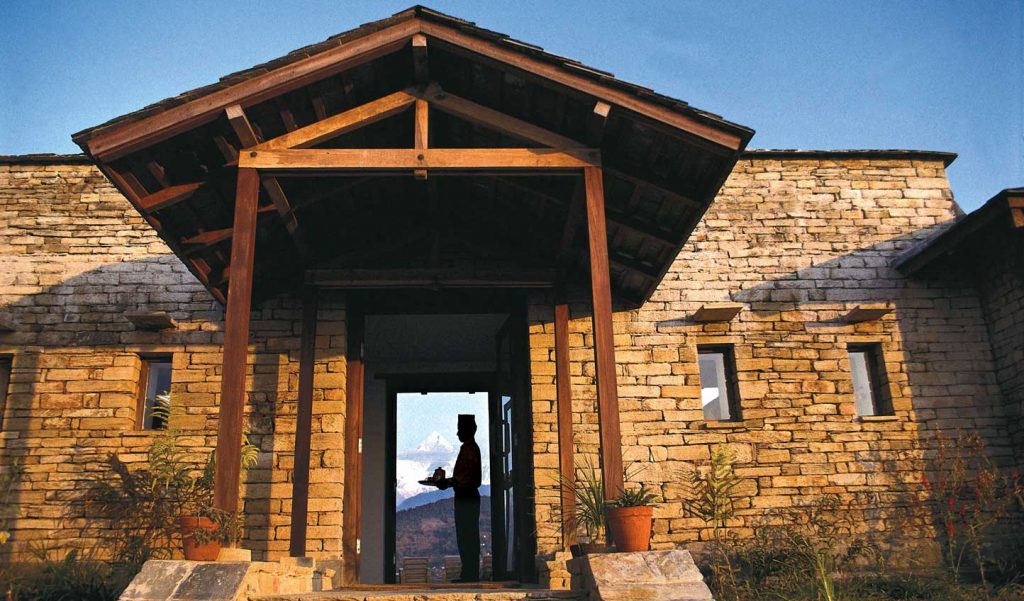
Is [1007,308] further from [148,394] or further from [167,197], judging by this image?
[148,394]

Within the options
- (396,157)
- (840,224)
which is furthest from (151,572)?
(840,224)

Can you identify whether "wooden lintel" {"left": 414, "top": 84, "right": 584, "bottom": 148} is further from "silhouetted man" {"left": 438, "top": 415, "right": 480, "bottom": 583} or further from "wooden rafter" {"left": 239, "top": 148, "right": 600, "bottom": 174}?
"silhouetted man" {"left": 438, "top": 415, "right": 480, "bottom": 583}

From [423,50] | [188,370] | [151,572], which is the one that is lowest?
[151,572]

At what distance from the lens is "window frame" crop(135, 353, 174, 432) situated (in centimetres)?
870

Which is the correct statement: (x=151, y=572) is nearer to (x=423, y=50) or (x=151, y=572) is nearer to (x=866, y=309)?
(x=423, y=50)

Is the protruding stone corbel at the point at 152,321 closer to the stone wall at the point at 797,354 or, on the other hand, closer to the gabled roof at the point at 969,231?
the stone wall at the point at 797,354

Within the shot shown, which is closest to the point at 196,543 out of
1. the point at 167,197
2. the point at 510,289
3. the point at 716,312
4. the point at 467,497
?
the point at 167,197

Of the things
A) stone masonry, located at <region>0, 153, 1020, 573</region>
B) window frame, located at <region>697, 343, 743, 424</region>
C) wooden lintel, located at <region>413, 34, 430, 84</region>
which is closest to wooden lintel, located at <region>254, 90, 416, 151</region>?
wooden lintel, located at <region>413, 34, 430, 84</region>

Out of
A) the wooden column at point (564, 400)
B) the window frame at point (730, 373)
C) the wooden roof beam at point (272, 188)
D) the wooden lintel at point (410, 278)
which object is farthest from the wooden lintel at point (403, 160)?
the window frame at point (730, 373)

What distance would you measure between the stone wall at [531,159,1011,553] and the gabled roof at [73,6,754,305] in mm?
1026

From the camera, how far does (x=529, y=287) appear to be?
845cm

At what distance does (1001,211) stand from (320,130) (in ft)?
20.8

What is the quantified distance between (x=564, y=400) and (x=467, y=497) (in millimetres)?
2104

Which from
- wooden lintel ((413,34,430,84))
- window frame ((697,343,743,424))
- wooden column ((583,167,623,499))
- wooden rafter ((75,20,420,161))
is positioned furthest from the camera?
window frame ((697,343,743,424))
